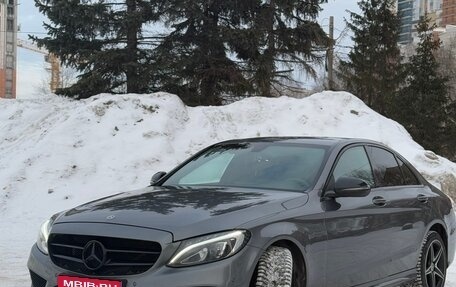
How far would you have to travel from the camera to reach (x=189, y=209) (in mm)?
3873

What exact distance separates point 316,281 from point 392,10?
29.7 m

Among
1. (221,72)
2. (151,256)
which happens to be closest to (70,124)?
(221,72)

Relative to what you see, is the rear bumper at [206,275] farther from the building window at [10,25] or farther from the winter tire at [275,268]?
the building window at [10,25]

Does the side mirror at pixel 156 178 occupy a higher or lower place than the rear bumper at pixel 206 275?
higher

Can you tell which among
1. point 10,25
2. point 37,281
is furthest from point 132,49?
point 10,25

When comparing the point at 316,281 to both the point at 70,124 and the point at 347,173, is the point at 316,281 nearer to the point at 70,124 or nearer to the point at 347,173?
the point at 347,173

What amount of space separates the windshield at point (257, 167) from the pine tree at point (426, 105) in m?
23.0

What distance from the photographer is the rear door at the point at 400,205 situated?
17.0 ft

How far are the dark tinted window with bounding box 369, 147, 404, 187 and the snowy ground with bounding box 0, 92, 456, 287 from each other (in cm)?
520

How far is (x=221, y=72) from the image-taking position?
1795 centimetres

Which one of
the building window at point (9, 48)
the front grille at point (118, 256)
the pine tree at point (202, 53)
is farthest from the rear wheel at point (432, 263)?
the building window at point (9, 48)

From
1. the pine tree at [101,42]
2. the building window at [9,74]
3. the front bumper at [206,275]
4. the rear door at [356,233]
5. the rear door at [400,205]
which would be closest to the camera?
the front bumper at [206,275]

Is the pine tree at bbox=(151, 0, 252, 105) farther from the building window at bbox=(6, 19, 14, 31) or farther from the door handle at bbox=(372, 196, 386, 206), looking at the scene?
the building window at bbox=(6, 19, 14, 31)

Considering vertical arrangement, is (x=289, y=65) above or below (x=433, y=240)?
above
